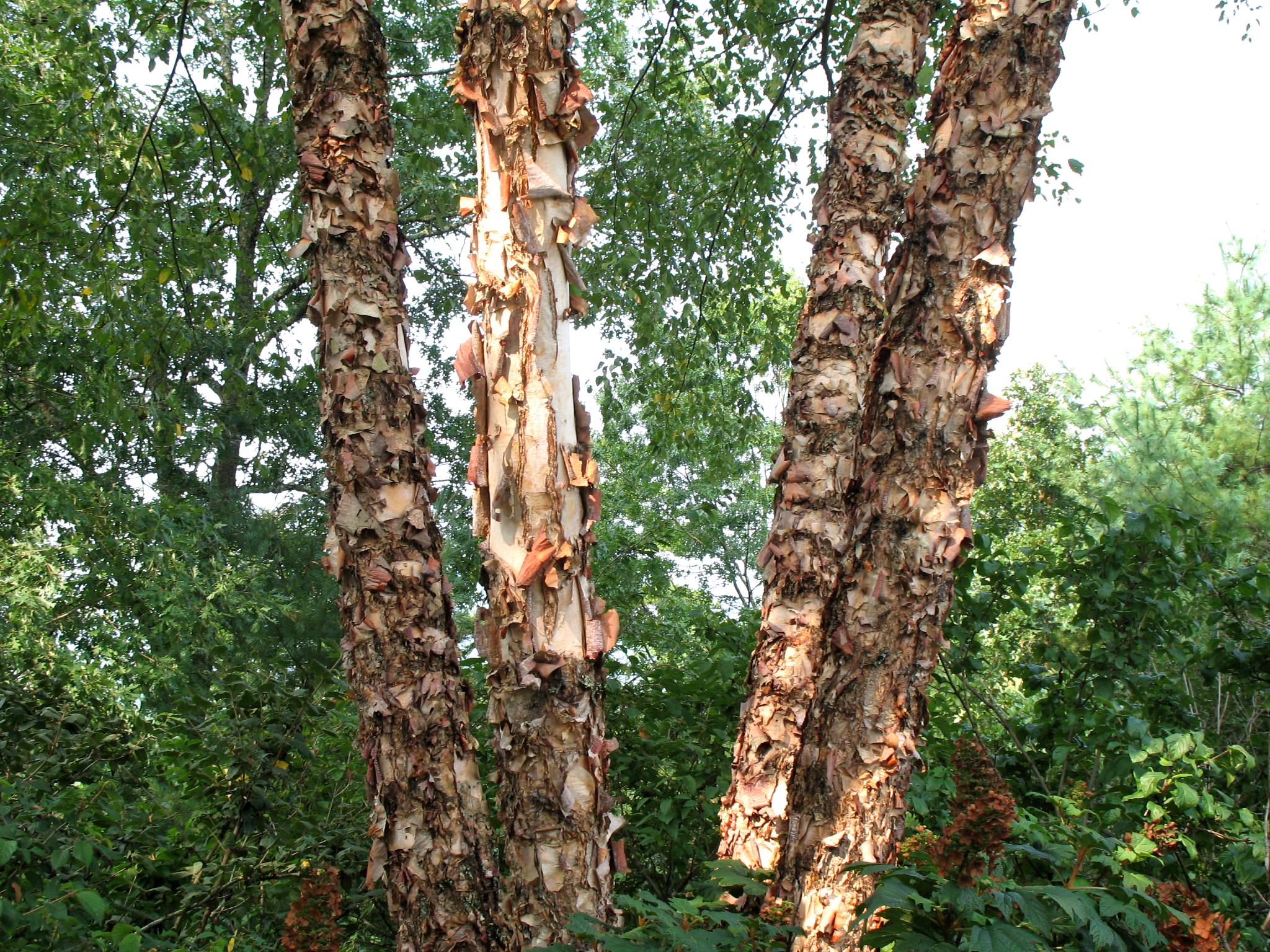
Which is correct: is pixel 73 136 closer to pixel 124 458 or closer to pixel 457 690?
pixel 457 690

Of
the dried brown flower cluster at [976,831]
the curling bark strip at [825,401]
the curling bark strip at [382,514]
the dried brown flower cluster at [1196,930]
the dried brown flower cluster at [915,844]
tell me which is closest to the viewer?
the dried brown flower cluster at [976,831]

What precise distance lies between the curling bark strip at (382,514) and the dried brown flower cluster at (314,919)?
0.11m

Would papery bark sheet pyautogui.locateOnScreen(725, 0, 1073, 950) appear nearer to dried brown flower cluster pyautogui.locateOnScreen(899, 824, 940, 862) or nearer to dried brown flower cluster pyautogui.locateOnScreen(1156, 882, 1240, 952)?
dried brown flower cluster pyautogui.locateOnScreen(899, 824, 940, 862)

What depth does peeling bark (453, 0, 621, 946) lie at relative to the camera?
187 cm

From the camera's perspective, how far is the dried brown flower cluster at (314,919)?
1999mm

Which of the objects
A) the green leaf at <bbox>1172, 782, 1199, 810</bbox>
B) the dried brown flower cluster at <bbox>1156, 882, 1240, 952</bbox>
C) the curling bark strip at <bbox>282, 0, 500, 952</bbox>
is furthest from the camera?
the green leaf at <bbox>1172, 782, 1199, 810</bbox>

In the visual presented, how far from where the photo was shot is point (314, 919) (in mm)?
2062

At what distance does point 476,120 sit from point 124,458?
11006 millimetres

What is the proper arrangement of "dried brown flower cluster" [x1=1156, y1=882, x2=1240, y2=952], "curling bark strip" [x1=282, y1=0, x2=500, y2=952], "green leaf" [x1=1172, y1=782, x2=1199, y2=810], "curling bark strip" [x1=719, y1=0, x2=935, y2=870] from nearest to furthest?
"dried brown flower cluster" [x1=1156, y1=882, x2=1240, y2=952] < "curling bark strip" [x1=282, y1=0, x2=500, y2=952] < "curling bark strip" [x1=719, y1=0, x2=935, y2=870] < "green leaf" [x1=1172, y1=782, x2=1199, y2=810]

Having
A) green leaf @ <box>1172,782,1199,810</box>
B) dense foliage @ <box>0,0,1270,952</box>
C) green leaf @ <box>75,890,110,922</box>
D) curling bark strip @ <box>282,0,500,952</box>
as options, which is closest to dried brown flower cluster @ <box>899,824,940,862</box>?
dense foliage @ <box>0,0,1270,952</box>

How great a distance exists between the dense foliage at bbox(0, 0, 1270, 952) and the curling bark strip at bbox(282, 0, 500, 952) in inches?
9.9

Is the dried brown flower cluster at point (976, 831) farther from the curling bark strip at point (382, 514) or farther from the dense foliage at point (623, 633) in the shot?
the curling bark strip at point (382, 514)

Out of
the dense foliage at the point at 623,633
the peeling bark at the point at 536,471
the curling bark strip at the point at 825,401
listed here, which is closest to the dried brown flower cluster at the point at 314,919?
the dense foliage at the point at 623,633

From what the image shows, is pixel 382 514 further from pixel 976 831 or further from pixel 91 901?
pixel 976 831
